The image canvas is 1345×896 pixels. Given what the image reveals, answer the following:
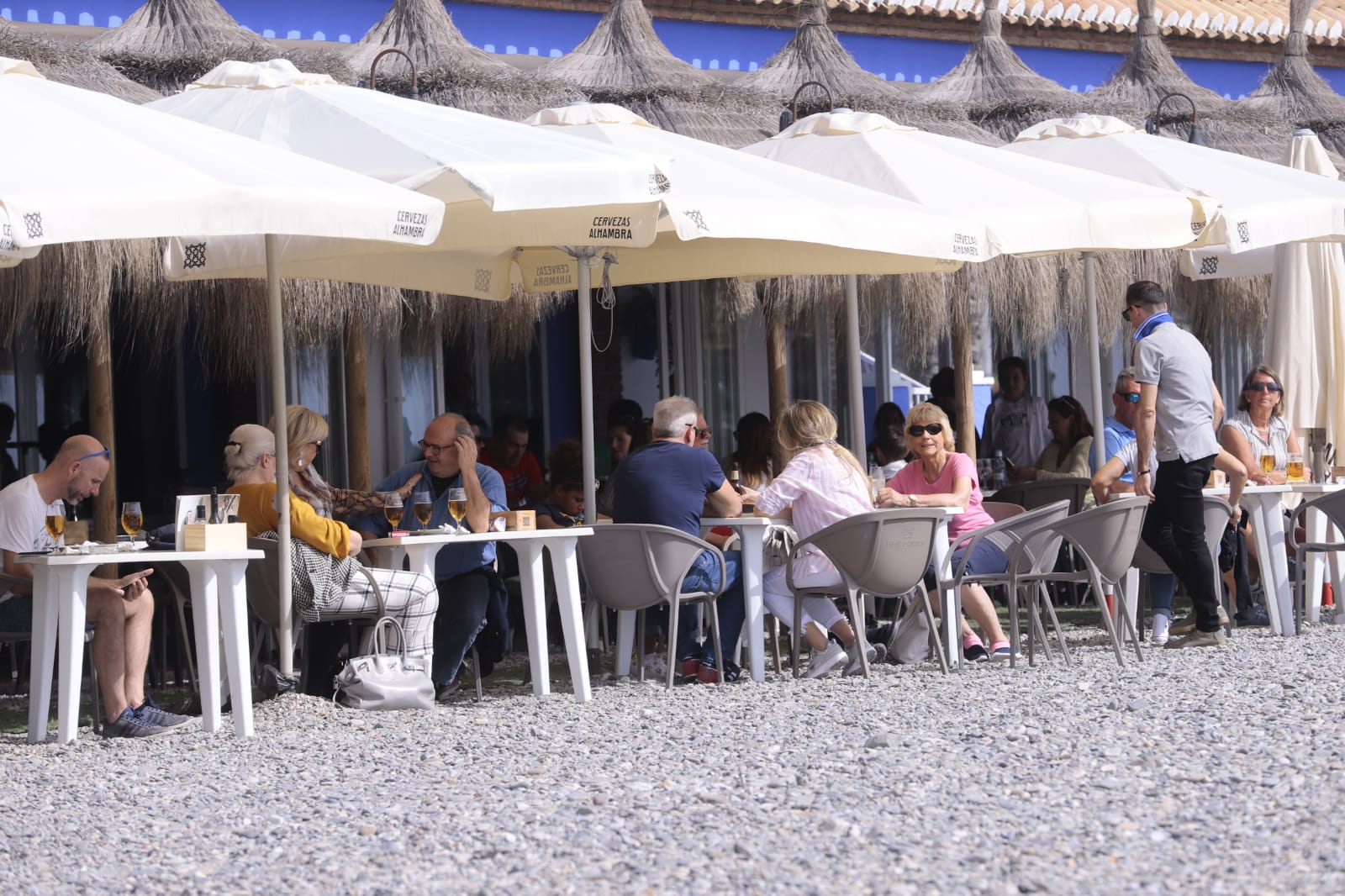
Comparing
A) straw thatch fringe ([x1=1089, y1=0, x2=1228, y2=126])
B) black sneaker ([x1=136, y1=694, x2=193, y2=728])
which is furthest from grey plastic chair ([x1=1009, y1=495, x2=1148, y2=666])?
straw thatch fringe ([x1=1089, y1=0, x2=1228, y2=126])

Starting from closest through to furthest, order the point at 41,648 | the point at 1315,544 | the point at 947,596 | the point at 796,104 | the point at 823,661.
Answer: the point at 41,648 < the point at 823,661 < the point at 947,596 < the point at 1315,544 < the point at 796,104

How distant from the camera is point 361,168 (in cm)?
684

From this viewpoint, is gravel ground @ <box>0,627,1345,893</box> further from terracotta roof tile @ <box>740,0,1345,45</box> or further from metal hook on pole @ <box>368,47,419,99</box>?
terracotta roof tile @ <box>740,0,1345,45</box>

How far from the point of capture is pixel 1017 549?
730cm

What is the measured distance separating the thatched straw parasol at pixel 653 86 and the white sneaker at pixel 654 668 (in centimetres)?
444

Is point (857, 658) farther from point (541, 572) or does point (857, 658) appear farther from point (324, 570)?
point (324, 570)

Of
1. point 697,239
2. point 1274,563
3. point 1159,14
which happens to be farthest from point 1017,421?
point 1159,14

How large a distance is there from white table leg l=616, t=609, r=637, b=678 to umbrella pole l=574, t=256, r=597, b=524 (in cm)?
44

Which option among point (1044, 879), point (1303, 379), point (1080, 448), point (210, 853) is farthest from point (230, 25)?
point (1044, 879)

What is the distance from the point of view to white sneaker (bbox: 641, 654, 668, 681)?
7875mm

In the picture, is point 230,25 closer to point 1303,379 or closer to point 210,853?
point 1303,379

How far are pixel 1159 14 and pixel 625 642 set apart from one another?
46.9ft

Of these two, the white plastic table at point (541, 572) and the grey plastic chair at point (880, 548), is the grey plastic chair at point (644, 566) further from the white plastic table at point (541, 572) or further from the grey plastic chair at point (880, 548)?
the grey plastic chair at point (880, 548)

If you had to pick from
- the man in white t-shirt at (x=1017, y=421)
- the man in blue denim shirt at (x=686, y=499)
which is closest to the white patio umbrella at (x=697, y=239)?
the man in blue denim shirt at (x=686, y=499)
